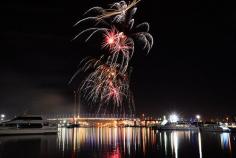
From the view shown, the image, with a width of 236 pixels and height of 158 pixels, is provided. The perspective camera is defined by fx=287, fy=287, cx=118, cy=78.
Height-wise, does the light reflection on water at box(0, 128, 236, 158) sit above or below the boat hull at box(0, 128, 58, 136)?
above

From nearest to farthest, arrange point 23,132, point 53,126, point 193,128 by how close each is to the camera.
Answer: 1. point 23,132
2. point 53,126
3. point 193,128

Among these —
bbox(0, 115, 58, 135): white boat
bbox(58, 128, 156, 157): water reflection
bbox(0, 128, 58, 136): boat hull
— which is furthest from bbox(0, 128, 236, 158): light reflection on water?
bbox(0, 115, 58, 135): white boat

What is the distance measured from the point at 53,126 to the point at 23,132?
8069mm

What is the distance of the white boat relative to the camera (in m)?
56.8

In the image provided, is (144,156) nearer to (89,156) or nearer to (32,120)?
(89,156)

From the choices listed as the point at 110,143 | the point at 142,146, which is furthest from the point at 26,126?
the point at 142,146

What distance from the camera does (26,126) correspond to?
2363 inches

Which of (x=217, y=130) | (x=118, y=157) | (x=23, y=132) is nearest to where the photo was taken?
(x=118, y=157)

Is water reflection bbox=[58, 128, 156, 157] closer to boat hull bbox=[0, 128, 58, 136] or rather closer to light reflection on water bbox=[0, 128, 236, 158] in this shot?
light reflection on water bbox=[0, 128, 236, 158]

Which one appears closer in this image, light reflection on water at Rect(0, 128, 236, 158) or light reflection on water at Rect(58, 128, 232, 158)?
light reflection on water at Rect(0, 128, 236, 158)

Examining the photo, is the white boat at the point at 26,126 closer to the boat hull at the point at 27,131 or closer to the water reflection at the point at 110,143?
the boat hull at the point at 27,131

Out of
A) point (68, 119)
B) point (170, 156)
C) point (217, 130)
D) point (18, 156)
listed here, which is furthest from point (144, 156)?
point (68, 119)

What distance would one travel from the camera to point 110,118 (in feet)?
545

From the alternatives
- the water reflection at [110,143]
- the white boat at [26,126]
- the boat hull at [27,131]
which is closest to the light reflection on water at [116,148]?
the water reflection at [110,143]
